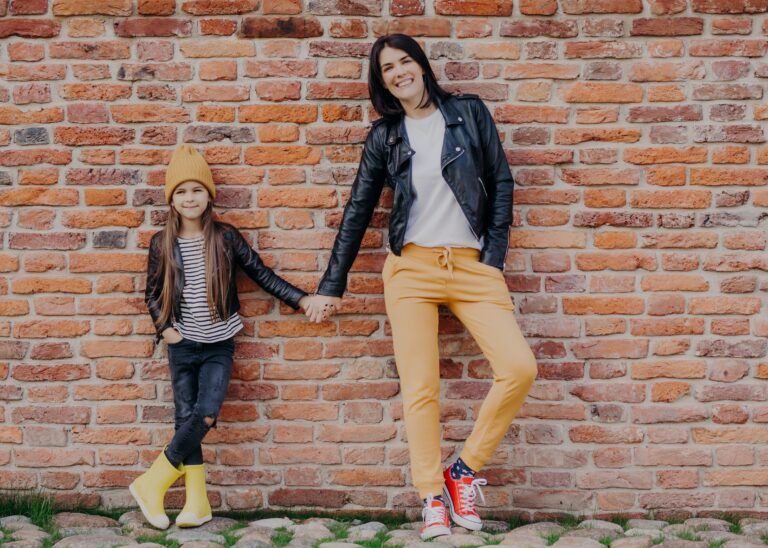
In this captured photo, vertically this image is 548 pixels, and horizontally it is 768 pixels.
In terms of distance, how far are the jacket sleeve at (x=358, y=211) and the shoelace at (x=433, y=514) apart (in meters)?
0.97

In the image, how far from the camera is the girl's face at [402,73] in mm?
3389

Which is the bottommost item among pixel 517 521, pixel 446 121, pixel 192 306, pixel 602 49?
pixel 517 521

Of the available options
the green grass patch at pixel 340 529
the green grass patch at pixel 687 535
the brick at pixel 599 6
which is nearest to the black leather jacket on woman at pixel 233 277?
the green grass patch at pixel 340 529

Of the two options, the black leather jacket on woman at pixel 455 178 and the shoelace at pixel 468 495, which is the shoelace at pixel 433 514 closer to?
the shoelace at pixel 468 495

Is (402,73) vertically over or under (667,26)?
under

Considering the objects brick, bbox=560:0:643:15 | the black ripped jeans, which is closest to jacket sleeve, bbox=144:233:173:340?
the black ripped jeans

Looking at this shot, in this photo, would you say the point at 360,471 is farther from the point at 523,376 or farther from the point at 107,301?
the point at 107,301

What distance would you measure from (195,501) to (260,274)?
1.03 m

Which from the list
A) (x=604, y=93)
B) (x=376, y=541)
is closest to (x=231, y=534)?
(x=376, y=541)

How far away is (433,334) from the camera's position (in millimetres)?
3443

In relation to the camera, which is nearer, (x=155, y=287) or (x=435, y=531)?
(x=435, y=531)

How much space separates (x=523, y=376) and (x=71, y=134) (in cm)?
227

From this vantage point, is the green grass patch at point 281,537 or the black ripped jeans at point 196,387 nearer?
the green grass patch at point 281,537

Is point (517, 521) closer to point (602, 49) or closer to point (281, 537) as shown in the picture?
point (281, 537)
